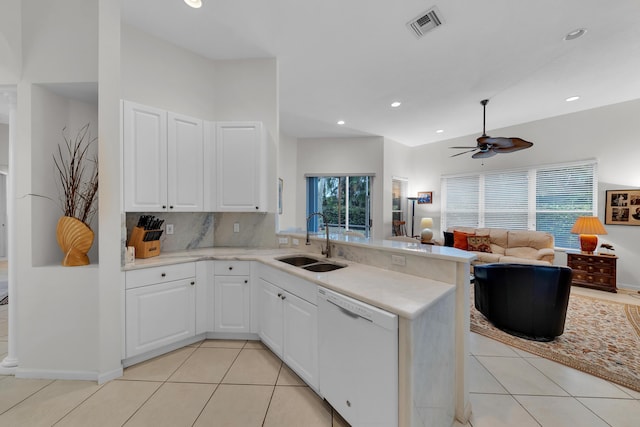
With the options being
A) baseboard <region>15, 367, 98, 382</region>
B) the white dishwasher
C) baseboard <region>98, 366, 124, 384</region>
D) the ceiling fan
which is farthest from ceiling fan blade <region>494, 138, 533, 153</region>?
baseboard <region>15, 367, 98, 382</region>

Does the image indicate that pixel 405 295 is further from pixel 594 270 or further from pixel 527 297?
pixel 594 270

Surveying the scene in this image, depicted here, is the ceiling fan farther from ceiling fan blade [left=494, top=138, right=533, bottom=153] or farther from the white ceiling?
the white ceiling

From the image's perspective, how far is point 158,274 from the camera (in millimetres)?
2166

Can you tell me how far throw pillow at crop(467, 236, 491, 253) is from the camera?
5148 millimetres

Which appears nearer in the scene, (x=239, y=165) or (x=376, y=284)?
(x=376, y=284)

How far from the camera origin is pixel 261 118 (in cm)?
308

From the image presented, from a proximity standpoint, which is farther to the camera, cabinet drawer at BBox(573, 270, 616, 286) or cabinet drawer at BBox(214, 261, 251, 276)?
cabinet drawer at BBox(573, 270, 616, 286)

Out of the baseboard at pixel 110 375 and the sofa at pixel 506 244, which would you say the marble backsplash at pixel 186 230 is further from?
the sofa at pixel 506 244

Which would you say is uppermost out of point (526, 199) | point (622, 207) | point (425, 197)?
point (425, 197)

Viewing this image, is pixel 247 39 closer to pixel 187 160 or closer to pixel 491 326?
pixel 187 160

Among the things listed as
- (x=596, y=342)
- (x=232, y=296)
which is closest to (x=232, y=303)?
(x=232, y=296)

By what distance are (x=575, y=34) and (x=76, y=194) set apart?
5.07 m

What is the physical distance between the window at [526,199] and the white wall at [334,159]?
218 cm

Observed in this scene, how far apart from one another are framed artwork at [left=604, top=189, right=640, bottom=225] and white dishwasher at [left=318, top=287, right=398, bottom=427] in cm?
577
